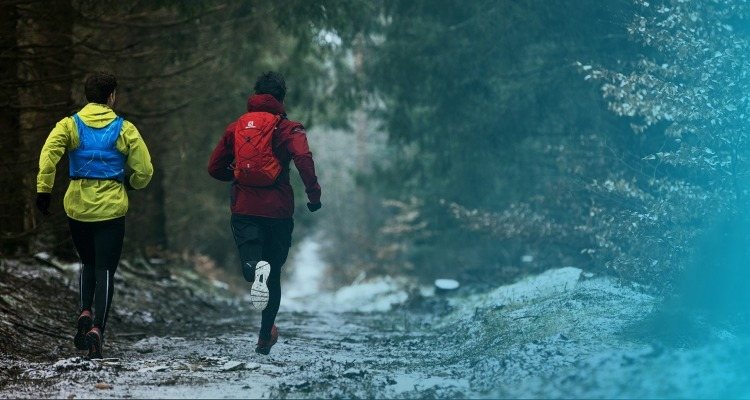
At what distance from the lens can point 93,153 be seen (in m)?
7.15

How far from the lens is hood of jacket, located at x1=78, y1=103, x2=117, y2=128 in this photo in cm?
716

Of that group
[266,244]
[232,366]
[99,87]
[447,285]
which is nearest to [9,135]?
[99,87]

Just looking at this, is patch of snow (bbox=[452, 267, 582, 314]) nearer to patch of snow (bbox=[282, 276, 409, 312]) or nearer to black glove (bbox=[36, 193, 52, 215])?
patch of snow (bbox=[282, 276, 409, 312])

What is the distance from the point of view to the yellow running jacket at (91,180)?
6945mm

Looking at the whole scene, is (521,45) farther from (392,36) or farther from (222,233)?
(222,233)

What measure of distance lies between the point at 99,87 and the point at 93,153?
1.77 feet

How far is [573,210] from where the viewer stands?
13.4 m

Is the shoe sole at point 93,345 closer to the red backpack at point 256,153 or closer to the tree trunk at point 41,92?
the red backpack at point 256,153

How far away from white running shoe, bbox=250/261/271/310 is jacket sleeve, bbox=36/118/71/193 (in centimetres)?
174

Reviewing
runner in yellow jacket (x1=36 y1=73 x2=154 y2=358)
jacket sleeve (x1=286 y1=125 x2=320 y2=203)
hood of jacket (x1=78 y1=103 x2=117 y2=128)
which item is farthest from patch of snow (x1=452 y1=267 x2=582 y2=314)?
hood of jacket (x1=78 y1=103 x2=117 y2=128)

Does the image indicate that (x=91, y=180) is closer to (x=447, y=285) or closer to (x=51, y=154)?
(x=51, y=154)

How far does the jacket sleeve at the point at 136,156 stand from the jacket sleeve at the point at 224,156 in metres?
0.54

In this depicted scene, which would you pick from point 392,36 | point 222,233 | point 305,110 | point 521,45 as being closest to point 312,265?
Answer: point 222,233

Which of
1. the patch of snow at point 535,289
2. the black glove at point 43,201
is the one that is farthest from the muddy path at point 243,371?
the black glove at point 43,201
